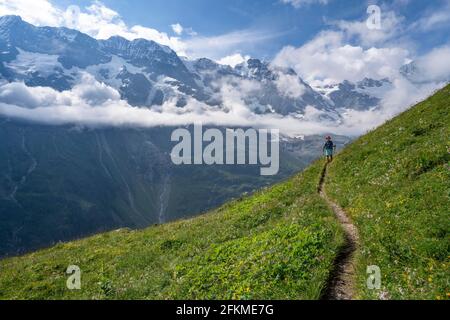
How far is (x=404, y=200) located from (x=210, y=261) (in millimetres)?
9390

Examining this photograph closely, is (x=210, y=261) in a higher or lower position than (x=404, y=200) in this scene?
lower

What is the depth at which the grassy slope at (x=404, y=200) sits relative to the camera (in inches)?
525

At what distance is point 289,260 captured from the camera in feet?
51.3

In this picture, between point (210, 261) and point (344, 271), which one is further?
point (210, 261)

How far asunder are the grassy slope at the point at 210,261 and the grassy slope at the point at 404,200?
176 cm

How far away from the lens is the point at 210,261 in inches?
739

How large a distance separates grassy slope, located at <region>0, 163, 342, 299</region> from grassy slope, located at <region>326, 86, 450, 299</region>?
1.76m
